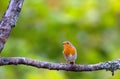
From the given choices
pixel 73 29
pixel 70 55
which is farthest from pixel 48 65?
pixel 73 29

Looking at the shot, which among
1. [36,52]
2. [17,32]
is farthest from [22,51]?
[17,32]

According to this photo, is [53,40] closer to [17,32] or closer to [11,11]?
[17,32]

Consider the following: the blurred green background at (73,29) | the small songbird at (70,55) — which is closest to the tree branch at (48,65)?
the small songbird at (70,55)

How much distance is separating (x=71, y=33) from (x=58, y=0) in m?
0.37

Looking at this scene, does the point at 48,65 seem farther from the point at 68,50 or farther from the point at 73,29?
the point at 73,29

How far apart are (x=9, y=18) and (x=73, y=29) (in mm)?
2848

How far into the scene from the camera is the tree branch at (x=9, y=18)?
1780 mm

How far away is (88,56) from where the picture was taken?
4.35 metres

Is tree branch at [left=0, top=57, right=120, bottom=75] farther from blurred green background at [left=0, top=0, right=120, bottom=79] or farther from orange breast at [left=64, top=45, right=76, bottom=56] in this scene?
blurred green background at [left=0, top=0, right=120, bottom=79]

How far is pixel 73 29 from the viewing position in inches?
183

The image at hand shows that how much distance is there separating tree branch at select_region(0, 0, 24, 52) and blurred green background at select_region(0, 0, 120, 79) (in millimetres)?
2337

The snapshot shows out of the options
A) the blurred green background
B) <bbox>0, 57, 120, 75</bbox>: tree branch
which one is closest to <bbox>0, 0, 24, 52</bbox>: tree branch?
<bbox>0, 57, 120, 75</bbox>: tree branch

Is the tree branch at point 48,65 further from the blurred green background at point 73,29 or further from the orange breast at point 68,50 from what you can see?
the blurred green background at point 73,29

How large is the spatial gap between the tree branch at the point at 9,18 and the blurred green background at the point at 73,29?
7.67 ft
